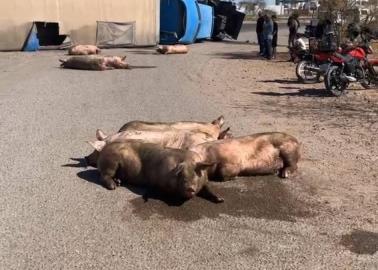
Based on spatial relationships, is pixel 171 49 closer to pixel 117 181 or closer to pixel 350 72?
pixel 350 72

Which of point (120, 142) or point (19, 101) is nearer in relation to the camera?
point (120, 142)

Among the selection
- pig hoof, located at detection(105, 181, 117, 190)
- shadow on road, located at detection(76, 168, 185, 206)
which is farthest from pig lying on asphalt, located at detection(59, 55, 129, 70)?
pig hoof, located at detection(105, 181, 117, 190)

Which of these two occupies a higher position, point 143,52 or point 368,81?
point 368,81

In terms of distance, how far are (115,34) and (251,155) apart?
2190cm

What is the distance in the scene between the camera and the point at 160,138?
295 inches

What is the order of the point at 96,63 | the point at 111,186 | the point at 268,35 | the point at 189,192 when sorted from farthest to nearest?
1. the point at 268,35
2. the point at 96,63
3. the point at 111,186
4. the point at 189,192

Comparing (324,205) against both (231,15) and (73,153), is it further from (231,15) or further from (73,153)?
(231,15)

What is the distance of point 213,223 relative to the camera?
18.8ft

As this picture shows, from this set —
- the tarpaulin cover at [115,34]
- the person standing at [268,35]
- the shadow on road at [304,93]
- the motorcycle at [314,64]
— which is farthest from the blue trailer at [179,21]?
the shadow on road at [304,93]

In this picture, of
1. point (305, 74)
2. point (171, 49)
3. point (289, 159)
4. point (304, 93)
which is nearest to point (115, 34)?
point (171, 49)

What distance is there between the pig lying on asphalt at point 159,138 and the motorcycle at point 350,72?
715 cm

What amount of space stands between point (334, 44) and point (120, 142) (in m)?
9.98

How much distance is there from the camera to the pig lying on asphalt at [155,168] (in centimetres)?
619

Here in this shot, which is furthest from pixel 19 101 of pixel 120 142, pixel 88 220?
pixel 88 220
